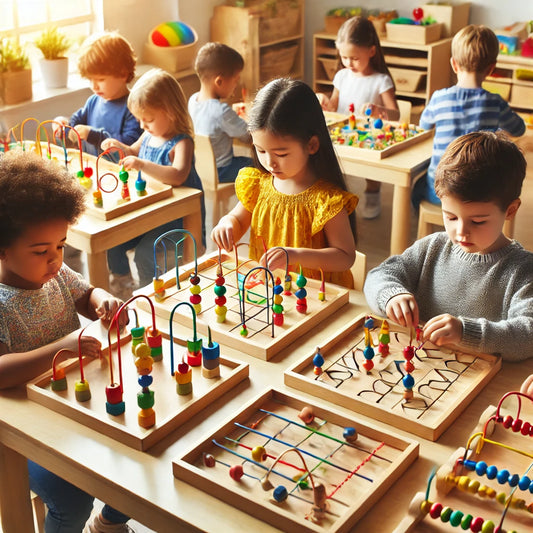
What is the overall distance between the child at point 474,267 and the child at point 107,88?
195 centimetres

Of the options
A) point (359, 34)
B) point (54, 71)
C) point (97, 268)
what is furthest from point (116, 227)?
point (54, 71)

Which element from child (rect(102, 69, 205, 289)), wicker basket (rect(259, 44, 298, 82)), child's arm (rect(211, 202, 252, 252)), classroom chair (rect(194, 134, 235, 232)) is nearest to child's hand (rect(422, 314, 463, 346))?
child's arm (rect(211, 202, 252, 252))

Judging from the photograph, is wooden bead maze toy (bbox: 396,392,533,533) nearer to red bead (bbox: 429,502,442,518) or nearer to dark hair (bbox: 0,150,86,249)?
red bead (bbox: 429,502,442,518)

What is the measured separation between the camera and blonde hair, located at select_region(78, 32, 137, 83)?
3.41 meters

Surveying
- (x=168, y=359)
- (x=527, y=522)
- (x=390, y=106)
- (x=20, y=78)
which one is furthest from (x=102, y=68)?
(x=527, y=522)

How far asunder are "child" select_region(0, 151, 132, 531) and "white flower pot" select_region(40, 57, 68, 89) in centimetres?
298

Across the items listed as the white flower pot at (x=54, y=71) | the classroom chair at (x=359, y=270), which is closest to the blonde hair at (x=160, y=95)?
the classroom chair at (x=359, y=270)

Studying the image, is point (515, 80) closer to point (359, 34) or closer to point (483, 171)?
point (359, 34)

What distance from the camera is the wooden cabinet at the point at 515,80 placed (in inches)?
214

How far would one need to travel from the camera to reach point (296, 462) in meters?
1.34

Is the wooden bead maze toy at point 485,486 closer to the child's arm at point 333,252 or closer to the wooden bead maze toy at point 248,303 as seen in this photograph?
the wooden bead maze toy at point 248,303

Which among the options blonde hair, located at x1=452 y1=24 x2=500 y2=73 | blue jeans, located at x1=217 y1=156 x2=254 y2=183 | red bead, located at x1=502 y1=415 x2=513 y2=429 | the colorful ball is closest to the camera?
red bead, located at x1=502 y1=415 x2=513 y2=429

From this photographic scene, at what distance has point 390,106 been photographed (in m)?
4.13

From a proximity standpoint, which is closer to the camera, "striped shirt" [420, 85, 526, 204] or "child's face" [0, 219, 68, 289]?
"child's face" [0, 219, 68, 289]
